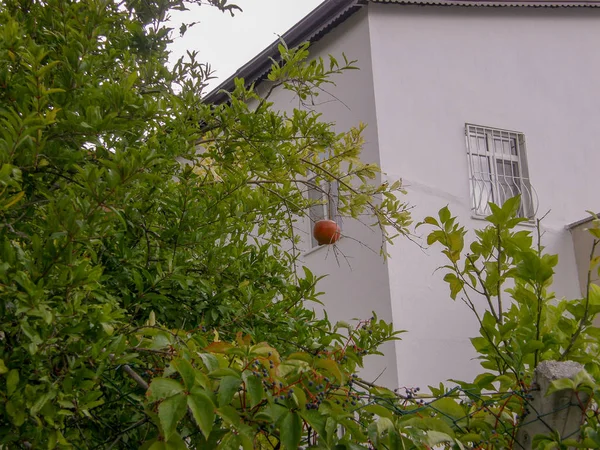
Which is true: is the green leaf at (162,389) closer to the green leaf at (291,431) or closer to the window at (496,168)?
the green leaf at (291,431)

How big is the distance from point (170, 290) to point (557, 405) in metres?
1.68

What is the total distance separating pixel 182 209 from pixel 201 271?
1.24 ft

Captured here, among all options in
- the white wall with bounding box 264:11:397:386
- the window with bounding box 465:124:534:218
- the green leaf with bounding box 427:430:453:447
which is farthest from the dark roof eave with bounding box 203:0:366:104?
the green leaf with bounding box 427:430:453:447

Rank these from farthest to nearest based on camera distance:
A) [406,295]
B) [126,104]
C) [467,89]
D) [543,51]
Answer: [543,51], [467,89], [406,295], [126,104]

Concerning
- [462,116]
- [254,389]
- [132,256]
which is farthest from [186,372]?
[462,116]

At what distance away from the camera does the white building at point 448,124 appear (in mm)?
7531

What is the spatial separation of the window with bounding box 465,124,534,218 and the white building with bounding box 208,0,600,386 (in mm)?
16

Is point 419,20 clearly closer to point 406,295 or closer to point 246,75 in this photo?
point 246,75

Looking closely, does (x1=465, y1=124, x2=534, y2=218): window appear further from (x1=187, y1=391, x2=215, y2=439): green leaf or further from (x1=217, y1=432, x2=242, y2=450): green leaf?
(x1=187, y1=391, x2=215, y2=439): green leaf

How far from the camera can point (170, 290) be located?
3270 millimetres

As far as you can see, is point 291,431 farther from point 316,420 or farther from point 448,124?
point 448,124

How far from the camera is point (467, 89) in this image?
8734mm

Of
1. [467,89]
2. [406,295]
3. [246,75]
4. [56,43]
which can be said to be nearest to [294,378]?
[56,43]

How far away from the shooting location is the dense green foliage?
209 centimetres
